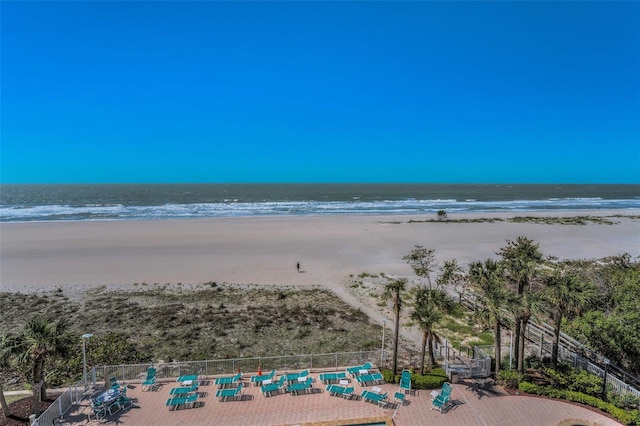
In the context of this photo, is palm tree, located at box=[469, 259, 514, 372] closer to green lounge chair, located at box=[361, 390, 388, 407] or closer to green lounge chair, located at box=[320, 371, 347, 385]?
green lounge chair, located at box=[361, 390, 388, 407]

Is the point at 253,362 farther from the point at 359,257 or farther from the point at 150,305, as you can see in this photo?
the point at 359,257

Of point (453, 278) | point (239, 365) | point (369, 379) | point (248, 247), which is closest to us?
point (369, 379)

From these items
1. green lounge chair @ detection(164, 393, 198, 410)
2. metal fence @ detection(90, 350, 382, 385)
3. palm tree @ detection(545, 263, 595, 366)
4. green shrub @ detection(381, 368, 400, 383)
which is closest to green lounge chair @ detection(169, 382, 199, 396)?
green lounge chair @ detection(164, 393, 198, 410)

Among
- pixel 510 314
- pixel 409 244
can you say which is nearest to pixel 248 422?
pixel 510 314

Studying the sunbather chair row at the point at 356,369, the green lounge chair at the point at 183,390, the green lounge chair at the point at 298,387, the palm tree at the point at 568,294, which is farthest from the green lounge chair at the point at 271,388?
the palm tree at the point at 568,294

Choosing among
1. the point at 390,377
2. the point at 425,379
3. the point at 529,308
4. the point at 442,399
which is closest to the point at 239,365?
the point at 390,377

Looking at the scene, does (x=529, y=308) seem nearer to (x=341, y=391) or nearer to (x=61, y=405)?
(x=341, y=391)
